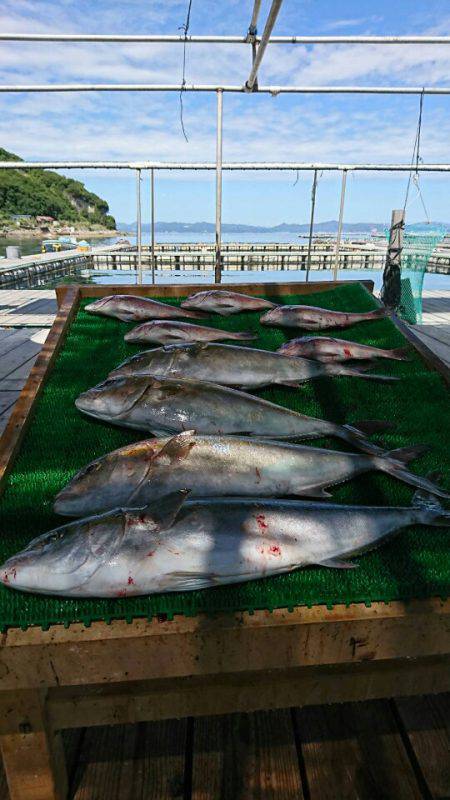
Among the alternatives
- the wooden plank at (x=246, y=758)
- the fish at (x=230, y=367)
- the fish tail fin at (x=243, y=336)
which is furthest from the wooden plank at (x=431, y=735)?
the fish tail fin at (x=243, y=336)

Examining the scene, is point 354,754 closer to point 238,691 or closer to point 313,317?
point 238,691

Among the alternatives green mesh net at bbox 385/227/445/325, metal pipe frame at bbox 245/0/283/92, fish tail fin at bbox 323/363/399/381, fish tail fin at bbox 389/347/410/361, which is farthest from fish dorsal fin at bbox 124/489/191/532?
green mesh net at bbox 385/227/445/325

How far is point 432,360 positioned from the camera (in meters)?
3.68

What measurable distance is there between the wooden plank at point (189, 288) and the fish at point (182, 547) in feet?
11.6

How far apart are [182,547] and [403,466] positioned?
141 centimetres

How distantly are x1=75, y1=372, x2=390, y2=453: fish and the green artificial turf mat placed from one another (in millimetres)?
105

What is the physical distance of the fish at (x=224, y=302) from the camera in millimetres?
4688

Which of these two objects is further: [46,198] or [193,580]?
[46,198]

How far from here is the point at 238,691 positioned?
6.25ft

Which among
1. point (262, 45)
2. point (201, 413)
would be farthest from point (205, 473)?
point (262, 45)

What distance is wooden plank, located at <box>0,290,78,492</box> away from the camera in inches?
102

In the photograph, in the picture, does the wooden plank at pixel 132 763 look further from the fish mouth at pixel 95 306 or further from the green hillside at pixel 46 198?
the green hillside at pixel 46 198

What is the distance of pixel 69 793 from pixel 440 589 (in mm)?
1732

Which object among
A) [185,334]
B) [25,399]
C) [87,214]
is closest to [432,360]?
[185,334]
